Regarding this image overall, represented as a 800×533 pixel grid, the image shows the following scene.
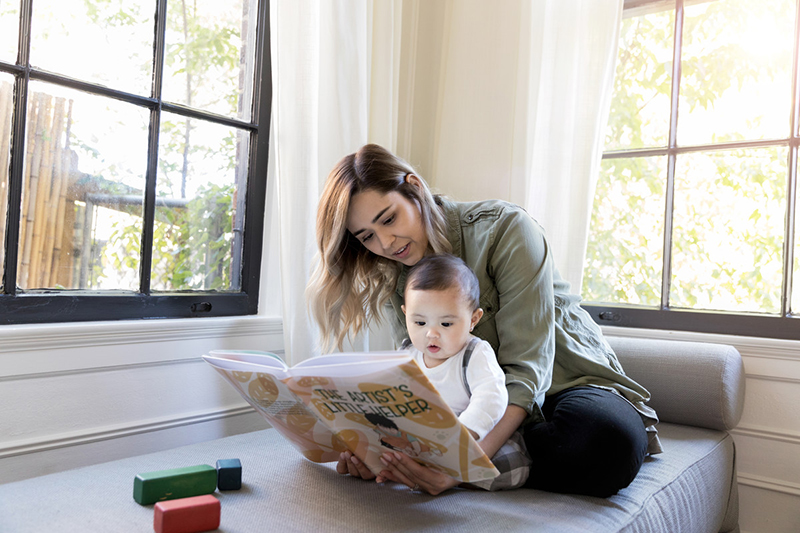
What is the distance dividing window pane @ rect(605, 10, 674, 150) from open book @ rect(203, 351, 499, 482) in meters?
1.53

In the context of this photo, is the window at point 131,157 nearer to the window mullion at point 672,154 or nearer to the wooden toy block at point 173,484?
the wooden toy block at point 173,484

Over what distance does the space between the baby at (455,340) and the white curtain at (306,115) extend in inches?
23.8

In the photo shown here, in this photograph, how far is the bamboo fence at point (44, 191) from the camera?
56.1 inches

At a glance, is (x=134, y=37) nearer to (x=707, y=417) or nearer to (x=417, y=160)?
(x=417, y=160)

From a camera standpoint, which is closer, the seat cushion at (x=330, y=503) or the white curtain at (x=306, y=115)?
the seat cushion at (x=330, y=503)

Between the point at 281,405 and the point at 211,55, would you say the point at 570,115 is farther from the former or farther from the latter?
the point at 281,405

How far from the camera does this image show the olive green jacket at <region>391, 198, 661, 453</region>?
1.22 metres

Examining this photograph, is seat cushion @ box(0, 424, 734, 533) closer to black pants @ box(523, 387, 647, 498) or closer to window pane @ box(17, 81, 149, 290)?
black pants @ box(523, 387, 647, 498)

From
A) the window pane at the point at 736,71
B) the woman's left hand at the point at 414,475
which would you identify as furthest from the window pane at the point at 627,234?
the woman's left hand at the point at 414,475

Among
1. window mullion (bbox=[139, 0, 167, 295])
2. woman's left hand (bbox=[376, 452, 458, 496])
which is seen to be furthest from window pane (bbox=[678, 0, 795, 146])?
window mullion (bbox=[139, 0, 167, 295])

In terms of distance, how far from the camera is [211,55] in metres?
1.82

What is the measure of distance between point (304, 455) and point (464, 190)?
Answer: 1.28 metres

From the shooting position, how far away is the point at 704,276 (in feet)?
6.44

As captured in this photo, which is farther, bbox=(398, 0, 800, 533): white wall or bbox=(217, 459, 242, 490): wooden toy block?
bbox=(398, 0, 800, 533): white wall
